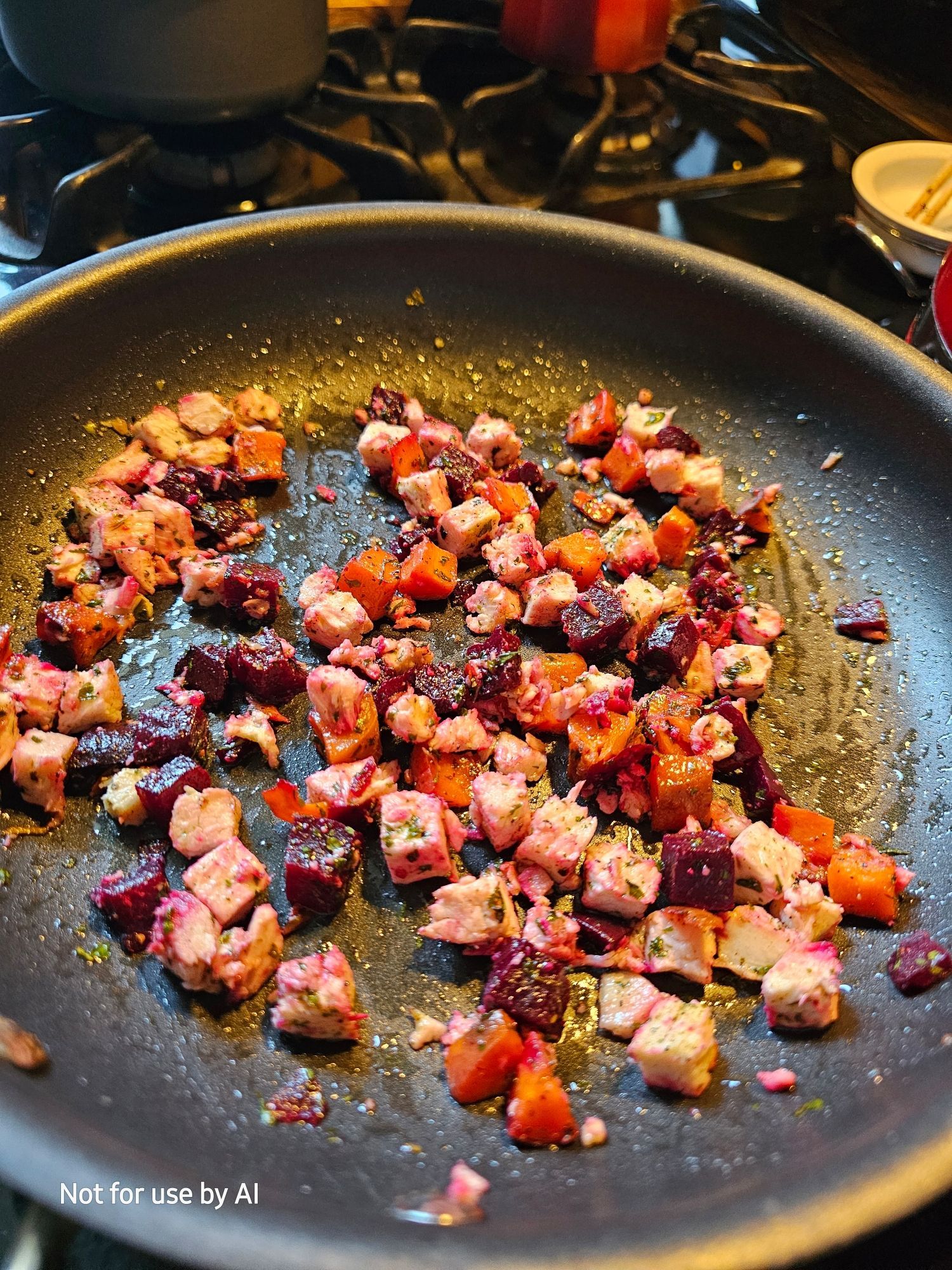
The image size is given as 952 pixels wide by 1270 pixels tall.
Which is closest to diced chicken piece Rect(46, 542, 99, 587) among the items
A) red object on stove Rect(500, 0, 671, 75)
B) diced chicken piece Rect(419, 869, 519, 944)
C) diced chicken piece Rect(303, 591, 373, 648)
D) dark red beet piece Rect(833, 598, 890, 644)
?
diced chicken piece Rect(303, 591, 373, 648)

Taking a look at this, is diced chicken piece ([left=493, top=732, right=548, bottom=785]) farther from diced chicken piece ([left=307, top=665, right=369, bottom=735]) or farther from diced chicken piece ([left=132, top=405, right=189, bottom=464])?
diced chicken piece ([left=132, top=405, right=189, bottom=464])

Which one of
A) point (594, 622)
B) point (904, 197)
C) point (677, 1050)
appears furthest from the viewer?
point (904, 197)

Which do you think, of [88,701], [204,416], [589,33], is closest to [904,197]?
[589,33]

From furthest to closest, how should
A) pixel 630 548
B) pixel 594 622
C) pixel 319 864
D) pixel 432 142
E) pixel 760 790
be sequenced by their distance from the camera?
pixel 432 142 < pixel 630 548 < pixel 594 622 < pixel 760 790 < pixel 319 864

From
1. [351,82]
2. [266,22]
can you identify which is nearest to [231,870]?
[266,22]

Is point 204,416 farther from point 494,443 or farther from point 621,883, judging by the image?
point 621,883

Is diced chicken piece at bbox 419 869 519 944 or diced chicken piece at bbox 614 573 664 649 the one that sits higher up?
diced chicken piece at bbox 614 573 664 649
